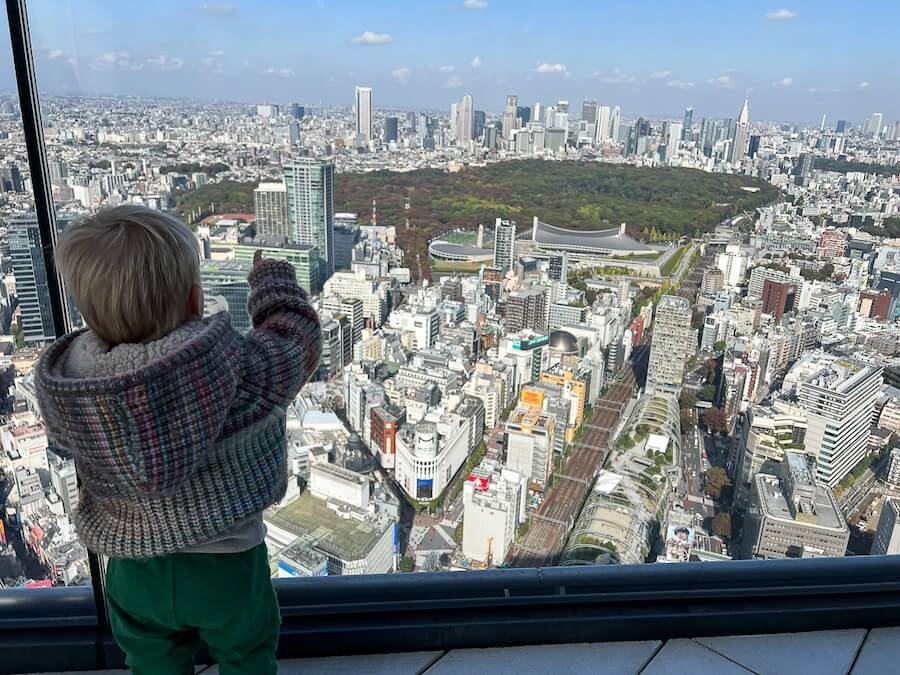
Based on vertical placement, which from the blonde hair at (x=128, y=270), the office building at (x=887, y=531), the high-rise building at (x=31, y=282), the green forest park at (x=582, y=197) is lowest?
the green forest park at (x=582, y=197)

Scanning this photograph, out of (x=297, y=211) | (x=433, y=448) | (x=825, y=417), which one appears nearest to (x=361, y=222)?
(x=433, y=448)

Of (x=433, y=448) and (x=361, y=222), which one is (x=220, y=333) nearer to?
(x=433, y=448)

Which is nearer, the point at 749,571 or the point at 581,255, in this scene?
the point at 749,571

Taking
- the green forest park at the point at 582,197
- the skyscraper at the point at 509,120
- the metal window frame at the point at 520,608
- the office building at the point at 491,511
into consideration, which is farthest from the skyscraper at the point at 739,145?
the metal window frame at the point at 520,608

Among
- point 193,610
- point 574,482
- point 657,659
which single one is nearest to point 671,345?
point 574,482

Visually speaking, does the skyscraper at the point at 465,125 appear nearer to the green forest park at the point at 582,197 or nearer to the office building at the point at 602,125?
the green forest park at the point at 582,197

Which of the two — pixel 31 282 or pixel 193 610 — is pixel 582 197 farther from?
pixel 193 610
